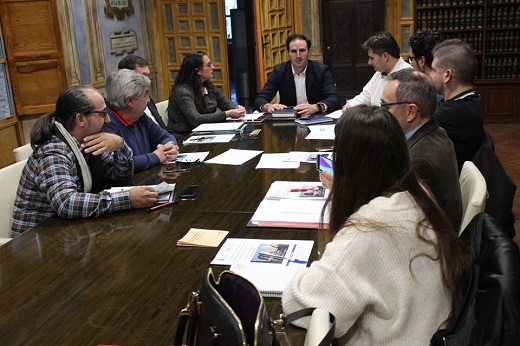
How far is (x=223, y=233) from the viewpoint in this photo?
2098 millimetres

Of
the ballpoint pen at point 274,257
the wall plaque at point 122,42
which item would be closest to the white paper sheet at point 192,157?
the ballpoint pen at point 274,257

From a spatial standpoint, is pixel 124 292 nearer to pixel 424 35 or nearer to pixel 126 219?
pixel 126 219

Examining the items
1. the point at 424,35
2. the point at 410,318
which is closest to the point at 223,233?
the point at 410,318

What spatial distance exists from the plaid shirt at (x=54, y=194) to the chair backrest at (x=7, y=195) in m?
0.11

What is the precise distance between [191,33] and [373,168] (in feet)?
20.5

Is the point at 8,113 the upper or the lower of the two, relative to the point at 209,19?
lower

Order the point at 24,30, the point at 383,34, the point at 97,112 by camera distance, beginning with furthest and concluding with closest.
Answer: the point at 24,30
the point at 383,34
the point at 97,112

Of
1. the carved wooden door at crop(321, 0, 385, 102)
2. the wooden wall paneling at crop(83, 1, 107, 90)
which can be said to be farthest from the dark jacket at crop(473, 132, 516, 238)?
the carved wooden door at crop(321, 0, 385, 102)

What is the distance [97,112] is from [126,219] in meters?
0.59

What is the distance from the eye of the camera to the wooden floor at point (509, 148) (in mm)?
4963

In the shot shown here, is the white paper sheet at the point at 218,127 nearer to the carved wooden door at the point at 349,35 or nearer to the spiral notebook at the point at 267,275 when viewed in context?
the spiral notebook at the point at 267,275

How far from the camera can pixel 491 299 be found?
1194 mm

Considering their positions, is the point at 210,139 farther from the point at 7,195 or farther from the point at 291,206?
the point at 291,206

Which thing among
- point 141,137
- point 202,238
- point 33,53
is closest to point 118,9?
point 33,53
